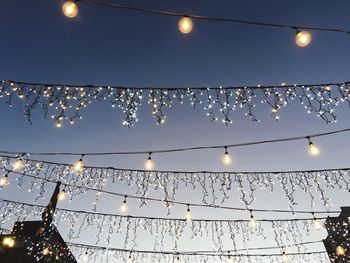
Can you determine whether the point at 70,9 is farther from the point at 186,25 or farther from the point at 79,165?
the point at 79,165

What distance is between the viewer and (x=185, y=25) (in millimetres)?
4496

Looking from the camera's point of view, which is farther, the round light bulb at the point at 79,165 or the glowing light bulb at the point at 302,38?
the round light bulb at the point at 79,165

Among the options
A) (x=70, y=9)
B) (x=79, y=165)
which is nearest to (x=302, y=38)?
(x=70, y=9)

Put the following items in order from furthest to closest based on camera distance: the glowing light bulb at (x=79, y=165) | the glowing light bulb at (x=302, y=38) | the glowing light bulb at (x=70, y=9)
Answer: the glowing light bulb at (x=79, y=165) → the glowing light bulb at (x=302, y=38) → the glowing light bulb at (x=70, y=9)

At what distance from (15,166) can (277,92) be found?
6.25m

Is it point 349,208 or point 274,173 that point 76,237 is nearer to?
point 274,173

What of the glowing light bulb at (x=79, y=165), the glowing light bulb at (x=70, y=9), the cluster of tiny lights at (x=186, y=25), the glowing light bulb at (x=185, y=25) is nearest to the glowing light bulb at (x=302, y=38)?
the cluster of tiny lights at (x=186, y=25)

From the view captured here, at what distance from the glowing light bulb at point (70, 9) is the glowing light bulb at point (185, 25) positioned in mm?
1410

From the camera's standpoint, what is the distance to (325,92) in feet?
19.6

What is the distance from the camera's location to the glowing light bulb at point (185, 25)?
14.7 ft

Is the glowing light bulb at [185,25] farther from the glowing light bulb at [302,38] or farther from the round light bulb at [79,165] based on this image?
the round light bulb at [79,165]

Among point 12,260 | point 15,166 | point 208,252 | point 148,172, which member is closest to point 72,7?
point 148,172

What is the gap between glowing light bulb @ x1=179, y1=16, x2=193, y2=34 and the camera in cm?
447

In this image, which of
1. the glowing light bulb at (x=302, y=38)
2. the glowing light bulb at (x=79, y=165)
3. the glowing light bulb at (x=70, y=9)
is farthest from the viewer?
the glowing light bulb at (x=79, y=165)
